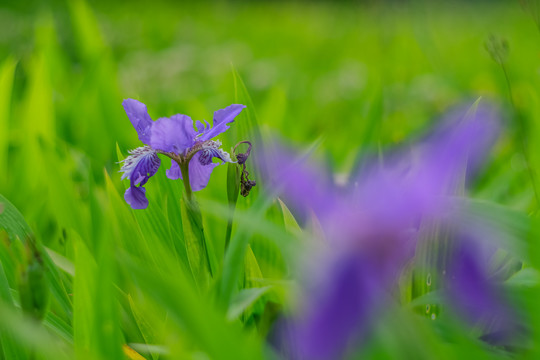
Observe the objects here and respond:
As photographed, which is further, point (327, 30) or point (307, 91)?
point (327, 30)

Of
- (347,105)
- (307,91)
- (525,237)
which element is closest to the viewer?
(525,237)

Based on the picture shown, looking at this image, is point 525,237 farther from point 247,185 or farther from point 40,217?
point 40,217

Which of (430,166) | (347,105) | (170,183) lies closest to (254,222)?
(430,166)

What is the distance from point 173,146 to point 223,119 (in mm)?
82

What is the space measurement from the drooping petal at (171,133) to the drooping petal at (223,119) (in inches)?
1.1

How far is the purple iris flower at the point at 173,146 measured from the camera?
728 mm

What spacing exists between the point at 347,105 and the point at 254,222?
1767mm

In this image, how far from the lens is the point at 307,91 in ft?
7.98

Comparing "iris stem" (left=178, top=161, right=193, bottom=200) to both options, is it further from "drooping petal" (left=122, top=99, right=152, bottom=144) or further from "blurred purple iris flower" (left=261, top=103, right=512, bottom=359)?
"blurred purple iris flower" (left=261, top=103, right=512, bottom=359)

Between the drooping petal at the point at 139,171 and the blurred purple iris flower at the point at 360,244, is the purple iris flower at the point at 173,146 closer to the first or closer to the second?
the drooping petal at the point at 139,171

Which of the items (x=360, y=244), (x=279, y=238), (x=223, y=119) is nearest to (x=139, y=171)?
(x=223, y=119)

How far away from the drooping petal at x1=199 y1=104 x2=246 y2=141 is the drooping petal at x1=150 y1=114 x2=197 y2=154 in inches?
1.1

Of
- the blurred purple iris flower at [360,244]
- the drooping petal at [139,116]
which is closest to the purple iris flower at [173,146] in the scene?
the drooping petal at [139,116]

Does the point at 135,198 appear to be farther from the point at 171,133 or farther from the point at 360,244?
the point at 360,244
